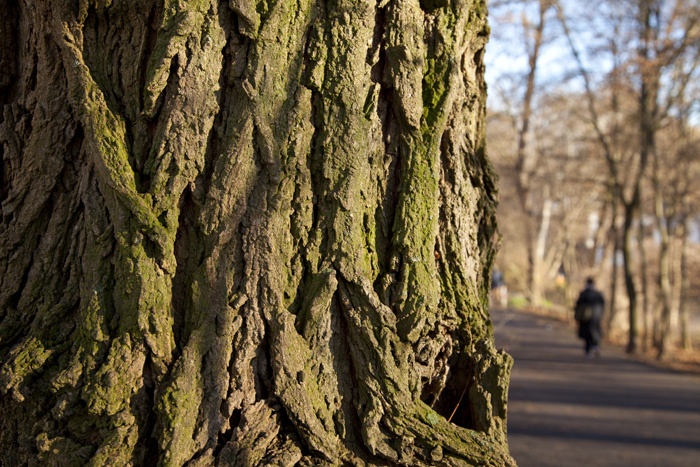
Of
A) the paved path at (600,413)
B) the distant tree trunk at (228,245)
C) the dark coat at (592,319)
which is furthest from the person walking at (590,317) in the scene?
the distant tree trunk at (228,245)

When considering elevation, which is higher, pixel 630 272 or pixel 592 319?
pixel 630 272

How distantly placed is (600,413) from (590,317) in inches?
275

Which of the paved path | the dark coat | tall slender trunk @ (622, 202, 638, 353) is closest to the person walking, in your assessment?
the dark coat

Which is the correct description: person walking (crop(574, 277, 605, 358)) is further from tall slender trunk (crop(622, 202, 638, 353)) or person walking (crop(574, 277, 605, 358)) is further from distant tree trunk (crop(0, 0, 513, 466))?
distant tree trunk (crop(0, 0, 513, 466))

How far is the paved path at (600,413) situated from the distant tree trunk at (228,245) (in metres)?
4.54

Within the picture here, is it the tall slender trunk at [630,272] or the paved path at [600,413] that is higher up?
the tall slender trunk at [630,272]

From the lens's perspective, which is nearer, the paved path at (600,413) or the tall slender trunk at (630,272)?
the paved path at (600,413)

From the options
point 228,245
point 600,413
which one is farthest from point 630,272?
point 228,245

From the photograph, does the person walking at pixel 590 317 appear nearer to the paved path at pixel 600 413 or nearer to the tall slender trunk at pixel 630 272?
the paved path at pixel 600 413

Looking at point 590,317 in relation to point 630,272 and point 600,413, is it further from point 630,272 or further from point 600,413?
point 600,413

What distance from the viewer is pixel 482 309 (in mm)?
2740

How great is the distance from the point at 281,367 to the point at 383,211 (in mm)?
610

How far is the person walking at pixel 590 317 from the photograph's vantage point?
52.2 feet

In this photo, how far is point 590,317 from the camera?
16.0m
